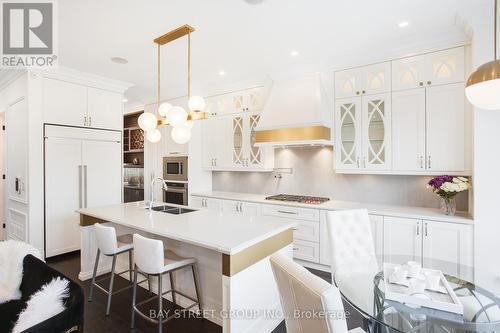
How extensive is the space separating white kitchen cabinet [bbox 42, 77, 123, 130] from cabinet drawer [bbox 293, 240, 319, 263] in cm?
357

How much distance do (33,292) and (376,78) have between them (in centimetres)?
384

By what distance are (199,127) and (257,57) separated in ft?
6.56

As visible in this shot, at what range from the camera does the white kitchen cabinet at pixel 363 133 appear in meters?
3.20

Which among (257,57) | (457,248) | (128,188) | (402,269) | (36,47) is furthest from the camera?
(128,188)

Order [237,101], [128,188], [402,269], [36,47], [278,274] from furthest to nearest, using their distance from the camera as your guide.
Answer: [128,188] → [237,101] → [36,47] → [402,269] → [278,274]

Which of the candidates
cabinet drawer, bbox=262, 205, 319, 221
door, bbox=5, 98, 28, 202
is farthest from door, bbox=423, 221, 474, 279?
door, bbox=5, 98, 28, 202

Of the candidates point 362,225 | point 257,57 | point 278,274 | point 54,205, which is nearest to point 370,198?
point 362,225

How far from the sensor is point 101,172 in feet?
14.2

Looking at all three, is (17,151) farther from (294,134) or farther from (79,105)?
(294,134)

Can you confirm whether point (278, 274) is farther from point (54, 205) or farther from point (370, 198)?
point (54, 205)

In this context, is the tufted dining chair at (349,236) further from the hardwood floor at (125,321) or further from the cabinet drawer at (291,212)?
the cabinet drawer at (291,212)

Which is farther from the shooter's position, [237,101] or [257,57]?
[237,101]

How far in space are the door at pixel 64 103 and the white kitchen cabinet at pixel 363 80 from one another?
3.80 metres

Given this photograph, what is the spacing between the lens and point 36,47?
10.0 ft
